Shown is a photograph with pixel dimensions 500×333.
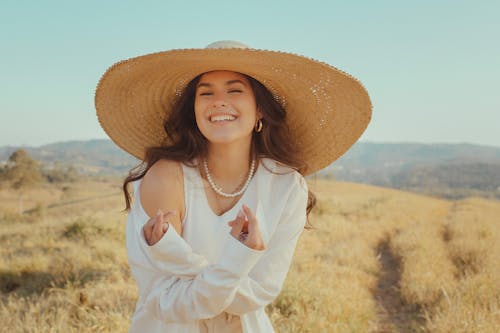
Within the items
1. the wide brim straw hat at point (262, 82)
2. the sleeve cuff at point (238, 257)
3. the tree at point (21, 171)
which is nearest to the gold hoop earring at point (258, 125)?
the wide brim straw hat at point (262, 82)

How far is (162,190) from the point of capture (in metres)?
2.16

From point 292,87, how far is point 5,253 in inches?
253

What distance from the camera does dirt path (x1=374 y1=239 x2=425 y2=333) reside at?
15.7 feet

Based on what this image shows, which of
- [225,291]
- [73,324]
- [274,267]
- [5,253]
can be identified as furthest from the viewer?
[5,253]

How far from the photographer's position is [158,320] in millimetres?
2104

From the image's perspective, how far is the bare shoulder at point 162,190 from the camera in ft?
7.04

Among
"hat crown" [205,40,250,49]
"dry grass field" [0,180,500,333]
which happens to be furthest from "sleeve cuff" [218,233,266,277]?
"dry grass field" [0,180,500,333]

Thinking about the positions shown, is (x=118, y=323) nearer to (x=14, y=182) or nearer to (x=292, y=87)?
(x=292, y=87)

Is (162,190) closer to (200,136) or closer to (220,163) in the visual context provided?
(220,163)

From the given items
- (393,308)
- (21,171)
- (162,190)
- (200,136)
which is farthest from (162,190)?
(21,171)

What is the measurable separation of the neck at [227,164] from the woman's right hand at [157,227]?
2.01 feet

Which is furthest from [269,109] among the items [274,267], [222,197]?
[274,267]

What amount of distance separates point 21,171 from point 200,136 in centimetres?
4027

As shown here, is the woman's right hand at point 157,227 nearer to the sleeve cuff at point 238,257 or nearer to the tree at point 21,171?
the sleeve cuff at point 238,257
